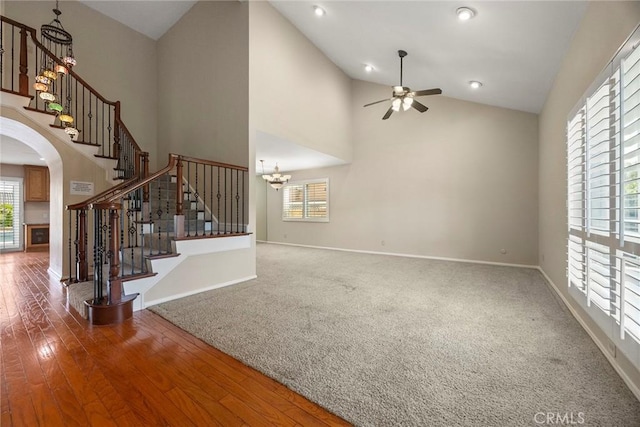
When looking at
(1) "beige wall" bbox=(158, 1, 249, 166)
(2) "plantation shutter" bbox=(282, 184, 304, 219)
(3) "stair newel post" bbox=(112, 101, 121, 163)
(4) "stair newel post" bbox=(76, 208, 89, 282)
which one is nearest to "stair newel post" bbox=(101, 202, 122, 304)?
(4) "stair newel post" bbox=(76, 208, 89, 282)

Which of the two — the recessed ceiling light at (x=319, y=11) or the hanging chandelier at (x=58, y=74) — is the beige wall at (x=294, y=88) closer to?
the recessed ceiling light at (x=319, y=11)

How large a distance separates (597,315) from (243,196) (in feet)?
14.0

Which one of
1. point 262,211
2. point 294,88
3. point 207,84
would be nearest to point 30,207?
point 262,211

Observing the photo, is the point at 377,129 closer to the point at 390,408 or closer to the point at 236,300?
the point at 236,300

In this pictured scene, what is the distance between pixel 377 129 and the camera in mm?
6906

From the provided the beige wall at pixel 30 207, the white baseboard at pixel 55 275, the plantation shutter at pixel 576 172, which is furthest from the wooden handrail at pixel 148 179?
the beige wall at pixel 30 207

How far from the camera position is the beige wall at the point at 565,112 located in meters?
1.86

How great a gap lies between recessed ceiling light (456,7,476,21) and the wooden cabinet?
439 inches

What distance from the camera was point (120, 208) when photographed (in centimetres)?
281

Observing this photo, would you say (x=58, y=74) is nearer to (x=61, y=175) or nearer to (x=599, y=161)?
(x=61, y=175)

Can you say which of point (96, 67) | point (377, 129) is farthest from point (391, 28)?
point (96, 67)

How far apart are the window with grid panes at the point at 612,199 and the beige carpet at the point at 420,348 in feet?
1.33

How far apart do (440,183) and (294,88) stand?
12.4 ft

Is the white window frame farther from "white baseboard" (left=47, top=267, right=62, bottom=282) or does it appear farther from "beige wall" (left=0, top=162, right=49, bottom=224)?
"beige wall" (left=0, top=162, right=49, bottom=224)
